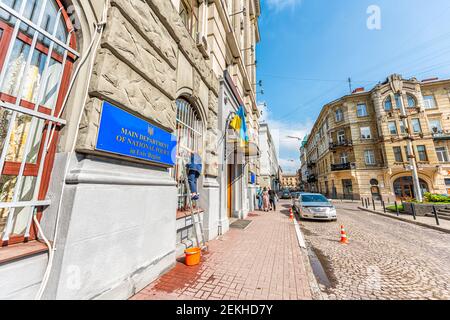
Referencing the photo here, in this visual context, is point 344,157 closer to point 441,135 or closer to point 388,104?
point 388,104

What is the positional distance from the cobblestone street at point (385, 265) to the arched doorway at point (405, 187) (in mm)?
22452

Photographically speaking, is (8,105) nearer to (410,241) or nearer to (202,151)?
(202,151)

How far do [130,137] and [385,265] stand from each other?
655 cm

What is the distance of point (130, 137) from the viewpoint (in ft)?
10.2

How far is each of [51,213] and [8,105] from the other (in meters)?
1.33

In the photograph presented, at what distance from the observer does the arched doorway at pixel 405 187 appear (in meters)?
23.9

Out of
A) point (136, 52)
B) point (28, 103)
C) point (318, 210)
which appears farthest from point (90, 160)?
point (318, 210)

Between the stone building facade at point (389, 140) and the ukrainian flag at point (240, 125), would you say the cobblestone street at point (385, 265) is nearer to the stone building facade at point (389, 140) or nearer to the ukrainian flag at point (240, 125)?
the ukrainian flag at point (240, 125)

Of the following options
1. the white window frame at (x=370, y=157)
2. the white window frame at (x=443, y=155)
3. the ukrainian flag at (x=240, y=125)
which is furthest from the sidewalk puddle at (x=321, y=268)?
the white window frame at (x=443, y=155)

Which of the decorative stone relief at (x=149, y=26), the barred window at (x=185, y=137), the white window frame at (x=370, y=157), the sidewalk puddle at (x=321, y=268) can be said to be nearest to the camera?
the decorative stone relief at (x=149, y=26)

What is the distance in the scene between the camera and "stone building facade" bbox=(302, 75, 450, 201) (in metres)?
23.8

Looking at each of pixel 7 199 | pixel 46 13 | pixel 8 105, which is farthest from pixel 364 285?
pixel 46 13

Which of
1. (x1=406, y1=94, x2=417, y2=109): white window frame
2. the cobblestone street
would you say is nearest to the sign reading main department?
the cobblestone street
